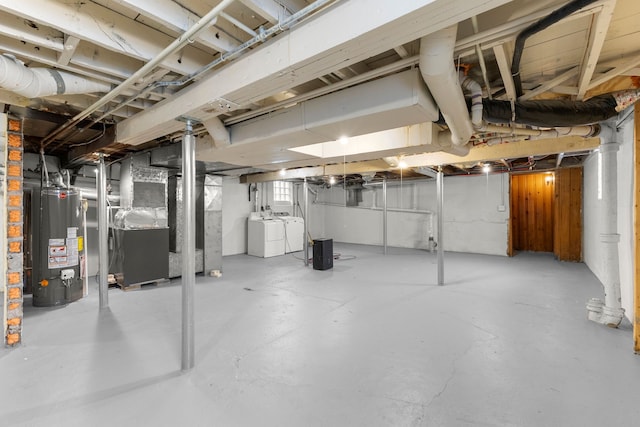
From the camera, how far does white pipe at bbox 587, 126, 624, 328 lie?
276cm

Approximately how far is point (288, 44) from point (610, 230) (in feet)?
11.1

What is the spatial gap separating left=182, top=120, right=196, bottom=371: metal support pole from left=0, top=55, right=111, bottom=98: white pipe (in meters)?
0.69

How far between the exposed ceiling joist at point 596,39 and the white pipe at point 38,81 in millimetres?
2840

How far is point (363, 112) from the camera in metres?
1.93

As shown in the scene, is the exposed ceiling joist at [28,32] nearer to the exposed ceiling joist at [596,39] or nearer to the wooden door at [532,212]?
the exposed ceiling joist at [596,39]

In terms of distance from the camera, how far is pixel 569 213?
19.5ft

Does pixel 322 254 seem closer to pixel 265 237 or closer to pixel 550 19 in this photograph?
pixel 265 237

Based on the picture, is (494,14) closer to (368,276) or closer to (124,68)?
Answer: (124,68)

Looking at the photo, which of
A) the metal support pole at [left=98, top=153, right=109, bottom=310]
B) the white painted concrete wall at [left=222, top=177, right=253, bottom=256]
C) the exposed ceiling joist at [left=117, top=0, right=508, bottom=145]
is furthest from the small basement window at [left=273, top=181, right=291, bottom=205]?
the exposed ceiling joist at [left=117, top=0, right=508, bottom=145]

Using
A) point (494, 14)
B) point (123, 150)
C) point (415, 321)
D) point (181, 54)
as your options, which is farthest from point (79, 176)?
point (494, 14)

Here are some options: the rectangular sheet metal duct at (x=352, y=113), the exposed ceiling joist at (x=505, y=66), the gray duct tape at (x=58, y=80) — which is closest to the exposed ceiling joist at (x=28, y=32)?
the gray duct tape at (x=58, y=80)

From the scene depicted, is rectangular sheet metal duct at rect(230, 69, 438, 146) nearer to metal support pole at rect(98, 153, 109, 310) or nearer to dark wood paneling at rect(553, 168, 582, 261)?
metal support pole at rect(98, 153, 109, 310)

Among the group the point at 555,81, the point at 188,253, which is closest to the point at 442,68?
the point at 555,81

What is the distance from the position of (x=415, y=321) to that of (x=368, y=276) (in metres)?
1.95
